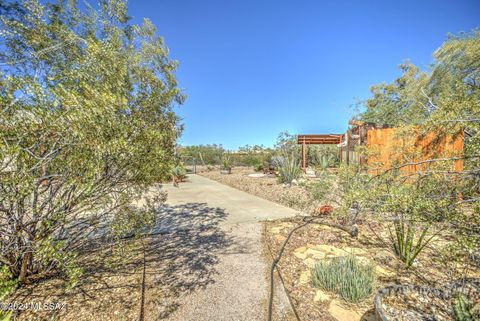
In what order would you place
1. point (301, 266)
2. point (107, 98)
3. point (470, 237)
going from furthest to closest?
point (301, 266)
point (107, 98)
point (470, 237)

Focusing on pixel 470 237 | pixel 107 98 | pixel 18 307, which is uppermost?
pixel 107 98

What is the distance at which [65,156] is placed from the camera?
1656 millimetres

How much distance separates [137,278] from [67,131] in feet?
5.80

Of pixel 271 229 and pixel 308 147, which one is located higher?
pixel 308 147

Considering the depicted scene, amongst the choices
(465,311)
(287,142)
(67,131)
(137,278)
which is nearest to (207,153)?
(287,142)

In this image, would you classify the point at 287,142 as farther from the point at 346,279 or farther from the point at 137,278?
the point at 137,278

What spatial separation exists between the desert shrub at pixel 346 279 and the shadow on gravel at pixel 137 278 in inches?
48.5

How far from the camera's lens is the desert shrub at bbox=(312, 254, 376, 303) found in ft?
6.12

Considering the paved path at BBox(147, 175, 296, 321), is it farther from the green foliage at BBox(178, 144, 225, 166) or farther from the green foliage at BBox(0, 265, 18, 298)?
the green foliage at BBox(178, 144, 225, 166)

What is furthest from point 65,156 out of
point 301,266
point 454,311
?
point 454,311

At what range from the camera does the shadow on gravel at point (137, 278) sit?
1.79 m

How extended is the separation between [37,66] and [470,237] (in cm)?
438

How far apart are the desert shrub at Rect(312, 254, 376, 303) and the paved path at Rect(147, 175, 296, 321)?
516 millimetres

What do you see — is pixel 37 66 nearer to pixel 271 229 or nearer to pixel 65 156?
pixel 65 156
